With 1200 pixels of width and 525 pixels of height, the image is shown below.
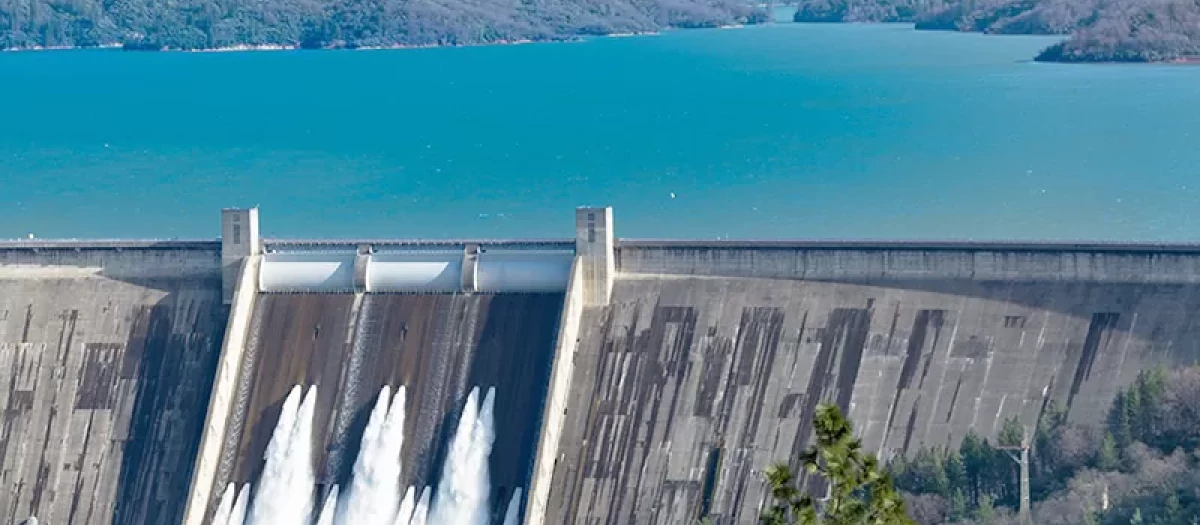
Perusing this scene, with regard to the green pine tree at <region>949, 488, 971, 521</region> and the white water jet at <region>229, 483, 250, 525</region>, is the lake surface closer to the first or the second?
the white water jet at <region>229, 483, 250, 525</region>

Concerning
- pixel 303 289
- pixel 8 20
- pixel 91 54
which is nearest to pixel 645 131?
pixel 303 289

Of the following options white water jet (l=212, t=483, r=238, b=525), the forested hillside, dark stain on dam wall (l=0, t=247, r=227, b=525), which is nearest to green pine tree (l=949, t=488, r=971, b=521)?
white water jet (l=212, t=483, r=238, b=525)

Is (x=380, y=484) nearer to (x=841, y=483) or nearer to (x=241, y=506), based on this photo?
(x=241, y=506)

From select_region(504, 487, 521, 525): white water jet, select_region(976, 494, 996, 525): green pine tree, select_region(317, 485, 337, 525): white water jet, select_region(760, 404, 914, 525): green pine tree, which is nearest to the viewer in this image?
select_region(760, 404, 914, 525): green pine tree

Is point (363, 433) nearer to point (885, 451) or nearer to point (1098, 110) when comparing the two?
point (885, 451)

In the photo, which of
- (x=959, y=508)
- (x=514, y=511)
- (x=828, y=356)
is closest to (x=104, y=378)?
(x=514, y=511)

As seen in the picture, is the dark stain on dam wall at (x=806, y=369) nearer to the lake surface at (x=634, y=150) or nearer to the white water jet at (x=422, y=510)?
the white water jet at (x=422, y=510)
